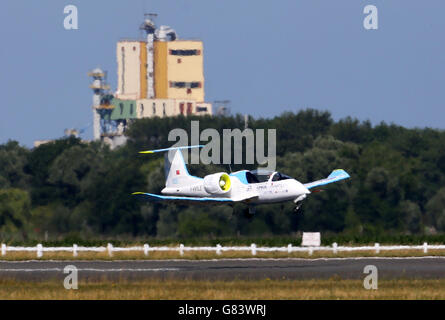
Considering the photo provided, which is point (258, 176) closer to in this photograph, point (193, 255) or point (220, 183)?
point (220, 183)

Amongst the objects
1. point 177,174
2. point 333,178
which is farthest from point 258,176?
point 177,174

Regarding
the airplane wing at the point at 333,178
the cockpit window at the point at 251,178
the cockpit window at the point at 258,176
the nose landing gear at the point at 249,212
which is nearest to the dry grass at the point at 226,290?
the nose landing gear at the point at 249,212

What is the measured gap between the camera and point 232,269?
142 feet

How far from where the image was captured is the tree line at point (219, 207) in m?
83.1

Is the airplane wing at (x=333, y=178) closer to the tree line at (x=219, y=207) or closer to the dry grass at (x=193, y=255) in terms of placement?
the dry grass at (x=193, y=255)

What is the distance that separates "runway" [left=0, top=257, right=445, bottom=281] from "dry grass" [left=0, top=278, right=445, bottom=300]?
7.29 ft

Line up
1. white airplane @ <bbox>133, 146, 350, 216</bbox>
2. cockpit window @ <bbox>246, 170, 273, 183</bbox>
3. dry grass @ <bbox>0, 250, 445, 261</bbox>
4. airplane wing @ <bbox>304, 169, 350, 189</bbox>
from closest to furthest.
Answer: white airplane @ <bbox>133, 146, 350, 216</bbox>
cockpit window @ <bbox>246, 170, 273, 183</bbox>
dry grass @ <bbox>0, 250, 445, 261</bbox>
airplane wing @ <bbox>304, 169, 350, 189</bbox>

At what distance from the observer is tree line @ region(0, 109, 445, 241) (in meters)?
83.1

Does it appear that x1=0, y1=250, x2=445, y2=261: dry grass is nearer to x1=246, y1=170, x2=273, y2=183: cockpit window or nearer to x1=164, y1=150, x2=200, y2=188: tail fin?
x1=164, y1=150, x2=200, y2=188: tail fin

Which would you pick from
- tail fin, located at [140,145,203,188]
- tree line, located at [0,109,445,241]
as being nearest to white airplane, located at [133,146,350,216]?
tail fin, located at [140,145,203,188]

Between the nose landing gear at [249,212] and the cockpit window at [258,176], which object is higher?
the cockpit window at [258,176]

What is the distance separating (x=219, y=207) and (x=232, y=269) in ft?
116

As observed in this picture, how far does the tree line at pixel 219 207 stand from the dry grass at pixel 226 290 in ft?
129
